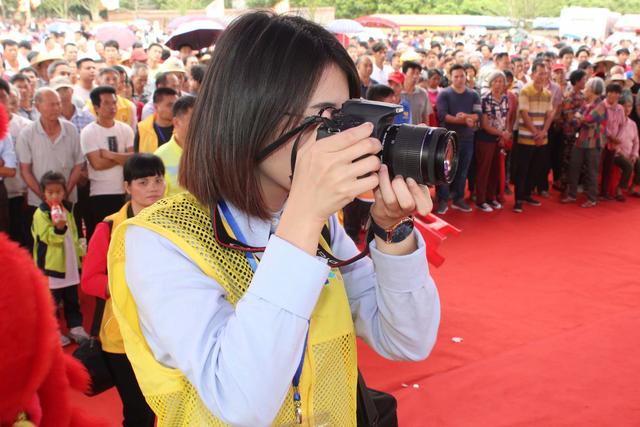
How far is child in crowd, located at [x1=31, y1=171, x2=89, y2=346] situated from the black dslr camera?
9.16ft

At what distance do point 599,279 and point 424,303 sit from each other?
374 centimetres

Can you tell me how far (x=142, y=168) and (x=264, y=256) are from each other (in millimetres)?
1883

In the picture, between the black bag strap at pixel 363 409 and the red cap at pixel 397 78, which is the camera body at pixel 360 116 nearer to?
the black bag strap at pixel 363 409

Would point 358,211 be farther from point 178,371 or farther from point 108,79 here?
point 178,371

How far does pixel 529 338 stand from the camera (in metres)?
3.38

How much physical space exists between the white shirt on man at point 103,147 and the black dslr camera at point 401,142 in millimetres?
3409

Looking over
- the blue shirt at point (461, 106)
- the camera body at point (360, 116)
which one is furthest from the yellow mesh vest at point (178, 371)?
the blue shirt at point (461, 106)

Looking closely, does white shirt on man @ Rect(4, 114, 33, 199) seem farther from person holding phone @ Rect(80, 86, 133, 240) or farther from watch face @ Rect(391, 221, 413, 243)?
watch face @ Rect(391, 221, 413, 243)

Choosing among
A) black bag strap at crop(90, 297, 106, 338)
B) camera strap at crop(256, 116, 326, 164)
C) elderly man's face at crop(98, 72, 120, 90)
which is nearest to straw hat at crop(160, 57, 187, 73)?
elderly man's face at crop(98, 72, 120, 90)

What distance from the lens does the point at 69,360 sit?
1229mm

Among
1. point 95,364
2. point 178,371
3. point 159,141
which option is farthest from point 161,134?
point 178,371

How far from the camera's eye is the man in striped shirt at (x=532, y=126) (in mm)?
6129

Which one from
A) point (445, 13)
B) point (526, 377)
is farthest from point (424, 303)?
point (445, 13)

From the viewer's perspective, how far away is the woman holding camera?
83 centimetres
